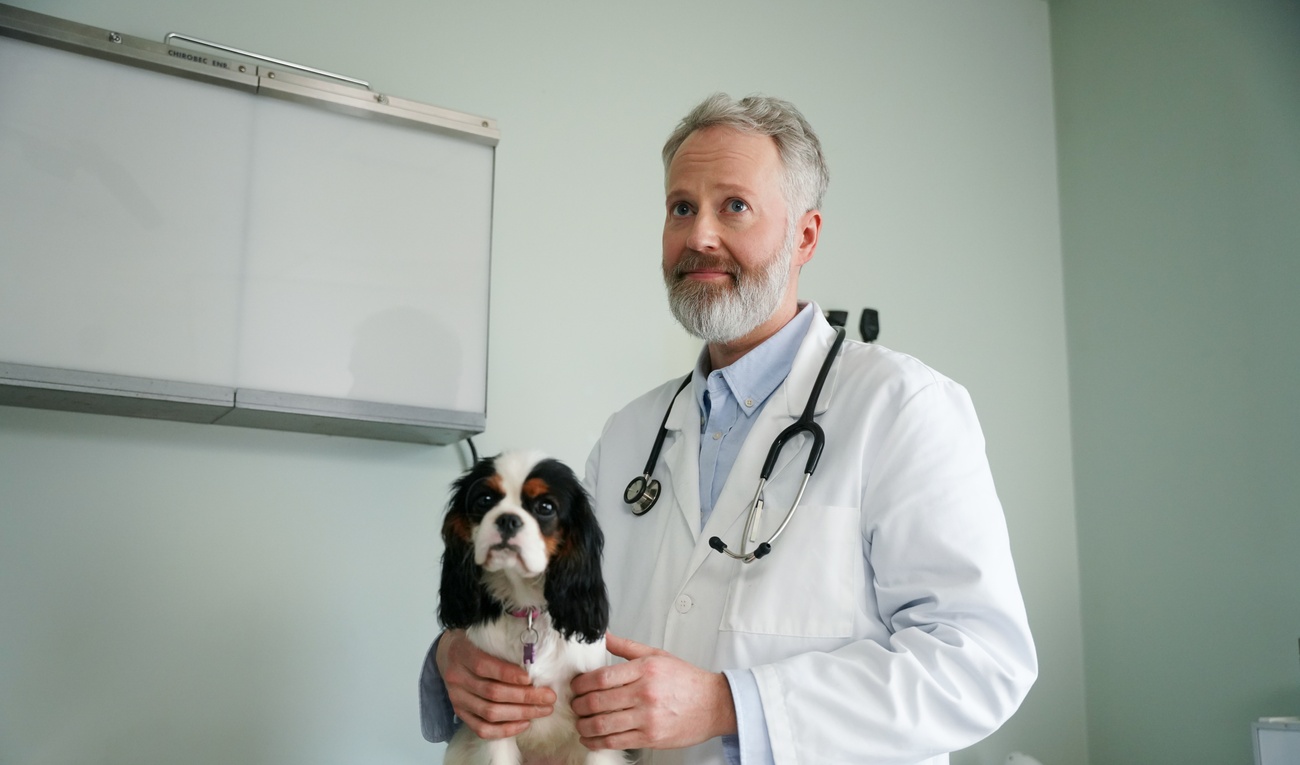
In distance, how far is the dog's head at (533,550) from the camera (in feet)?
4.15

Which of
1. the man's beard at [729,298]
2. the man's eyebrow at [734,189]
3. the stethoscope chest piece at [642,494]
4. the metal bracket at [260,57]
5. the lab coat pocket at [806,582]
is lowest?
the lab coat pocket at [806,582]

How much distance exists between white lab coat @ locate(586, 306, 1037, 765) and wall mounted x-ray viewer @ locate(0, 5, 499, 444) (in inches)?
30.0

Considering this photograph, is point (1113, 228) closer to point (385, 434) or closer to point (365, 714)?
point (385, 434)

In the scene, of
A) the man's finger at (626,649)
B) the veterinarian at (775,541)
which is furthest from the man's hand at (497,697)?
the man's finger at (626,649)

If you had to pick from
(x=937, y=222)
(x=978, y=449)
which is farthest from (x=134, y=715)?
(x=937, y=222)

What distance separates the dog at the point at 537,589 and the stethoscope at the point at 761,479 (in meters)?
0.25

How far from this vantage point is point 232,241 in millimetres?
2102

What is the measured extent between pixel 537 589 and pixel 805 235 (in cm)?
95

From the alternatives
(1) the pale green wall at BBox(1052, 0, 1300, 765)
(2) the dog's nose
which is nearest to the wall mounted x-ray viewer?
(2) the dog's nose

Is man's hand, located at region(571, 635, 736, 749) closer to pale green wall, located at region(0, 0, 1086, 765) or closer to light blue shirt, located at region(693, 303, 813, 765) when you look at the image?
A: light blue shirt, located at region(693, 303, 813, 765)

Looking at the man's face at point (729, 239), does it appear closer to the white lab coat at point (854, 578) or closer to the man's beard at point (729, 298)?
the man's beard at point (729, 298)

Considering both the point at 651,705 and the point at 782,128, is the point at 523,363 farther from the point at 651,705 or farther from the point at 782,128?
the point at 651,705

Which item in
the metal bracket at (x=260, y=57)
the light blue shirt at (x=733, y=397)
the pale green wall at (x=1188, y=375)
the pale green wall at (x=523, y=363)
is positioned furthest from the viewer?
the pale green wall at (x=1188, y=375)

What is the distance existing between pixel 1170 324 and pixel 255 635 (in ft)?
8.51
